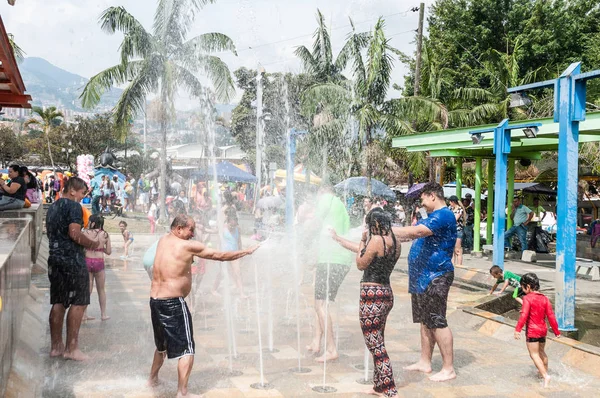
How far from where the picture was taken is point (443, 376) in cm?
579

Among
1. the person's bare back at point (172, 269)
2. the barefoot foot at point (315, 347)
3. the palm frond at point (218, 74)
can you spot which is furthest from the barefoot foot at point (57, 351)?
the palm frond at point (218, 74)

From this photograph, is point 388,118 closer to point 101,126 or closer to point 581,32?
point 581,32

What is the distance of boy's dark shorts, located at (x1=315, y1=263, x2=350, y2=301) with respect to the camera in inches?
247

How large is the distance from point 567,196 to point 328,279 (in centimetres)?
308

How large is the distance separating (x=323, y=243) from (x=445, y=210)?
1.27 metres

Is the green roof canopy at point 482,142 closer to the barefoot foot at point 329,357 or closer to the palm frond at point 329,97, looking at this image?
the palm frond at point 329,97

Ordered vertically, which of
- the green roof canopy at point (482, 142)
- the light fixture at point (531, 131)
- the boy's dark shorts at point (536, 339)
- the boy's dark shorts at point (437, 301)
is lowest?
the boy's dark shorts at point (536, 339)

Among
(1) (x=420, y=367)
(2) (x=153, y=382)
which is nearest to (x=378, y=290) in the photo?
(1) (x=420, y=367)

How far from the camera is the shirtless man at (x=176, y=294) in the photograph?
4.93m

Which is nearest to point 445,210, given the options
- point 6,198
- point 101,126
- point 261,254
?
point 6,198

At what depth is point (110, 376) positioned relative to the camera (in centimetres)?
563

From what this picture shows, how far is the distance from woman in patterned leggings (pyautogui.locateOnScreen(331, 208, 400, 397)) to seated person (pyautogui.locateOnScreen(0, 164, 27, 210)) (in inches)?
298

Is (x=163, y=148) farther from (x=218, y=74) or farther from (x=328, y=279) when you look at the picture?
(x=328, y=279)

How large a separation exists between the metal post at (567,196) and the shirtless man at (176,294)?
161 inches
